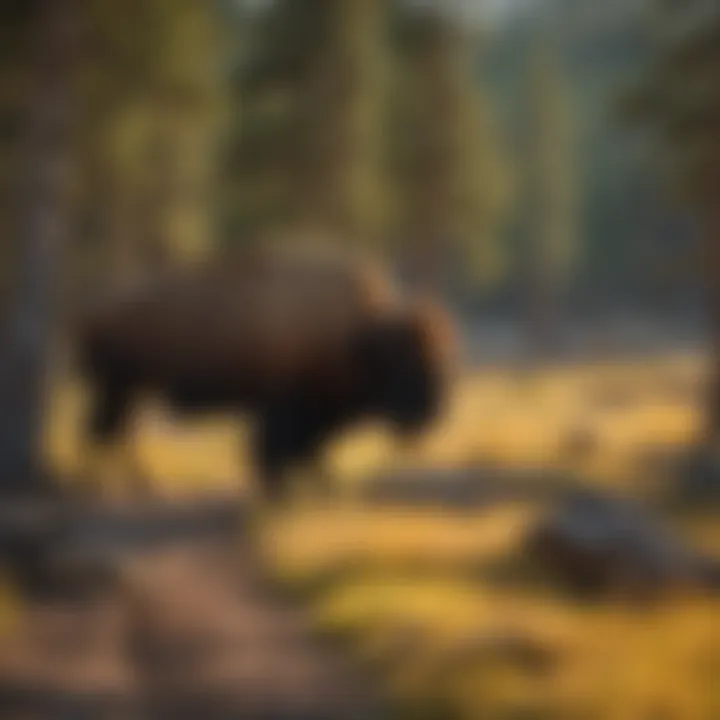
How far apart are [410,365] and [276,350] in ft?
1.30

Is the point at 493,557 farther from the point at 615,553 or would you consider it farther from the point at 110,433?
the point at 110,433

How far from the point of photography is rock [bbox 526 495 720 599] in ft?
5.50

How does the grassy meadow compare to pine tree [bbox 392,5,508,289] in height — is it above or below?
below

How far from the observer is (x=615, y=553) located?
1.72 meters

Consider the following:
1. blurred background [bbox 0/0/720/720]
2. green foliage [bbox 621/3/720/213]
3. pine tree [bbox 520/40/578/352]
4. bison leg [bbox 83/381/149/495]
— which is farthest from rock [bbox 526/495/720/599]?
bison leg [bbox 83/381/149/495]

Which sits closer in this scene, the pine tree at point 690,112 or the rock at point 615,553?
the rock at point 615,553

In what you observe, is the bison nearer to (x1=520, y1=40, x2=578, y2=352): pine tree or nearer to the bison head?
the bison head

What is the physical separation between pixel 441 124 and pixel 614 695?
97 cm

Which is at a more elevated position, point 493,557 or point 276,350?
point 276,350

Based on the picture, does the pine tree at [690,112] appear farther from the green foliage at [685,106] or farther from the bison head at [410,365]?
the bison head at [410,365]

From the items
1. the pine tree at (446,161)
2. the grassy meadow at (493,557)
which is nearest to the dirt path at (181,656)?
the grassy meadow at (493,557)

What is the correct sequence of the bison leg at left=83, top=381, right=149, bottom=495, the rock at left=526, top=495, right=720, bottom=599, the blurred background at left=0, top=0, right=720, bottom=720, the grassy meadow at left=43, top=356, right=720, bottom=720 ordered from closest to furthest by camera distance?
the grassy meadow at left=43, top=356, right=720, bottom=720
the rock at left=526, top=495, right=720, bottom=599
the blurred background at left=0, top=0, right=720, bottom=720
the bison leg at left=83, top=381, right=149, bottom=495

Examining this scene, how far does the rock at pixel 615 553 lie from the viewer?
1.68 m

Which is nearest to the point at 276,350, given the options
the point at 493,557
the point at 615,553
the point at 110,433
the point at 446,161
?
the point at 110,433
